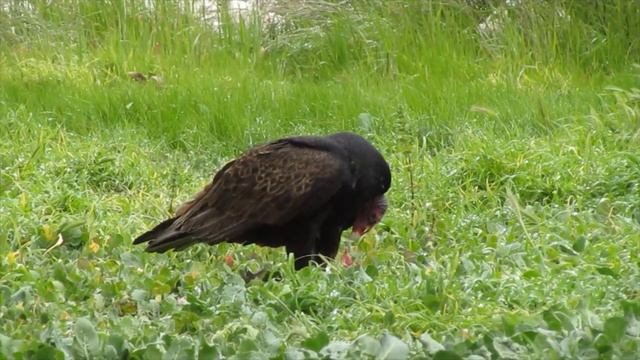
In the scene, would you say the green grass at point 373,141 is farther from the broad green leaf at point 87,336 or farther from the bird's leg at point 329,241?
the bird's leg at point 329,241

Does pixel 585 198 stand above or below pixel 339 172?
below

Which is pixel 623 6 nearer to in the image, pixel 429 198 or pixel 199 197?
pixel 429 198

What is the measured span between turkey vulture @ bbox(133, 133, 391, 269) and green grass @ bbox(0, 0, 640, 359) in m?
0.15

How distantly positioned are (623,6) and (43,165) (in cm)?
410

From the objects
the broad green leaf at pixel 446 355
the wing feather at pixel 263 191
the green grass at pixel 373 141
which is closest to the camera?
the broad green leaf at pixel 446 355

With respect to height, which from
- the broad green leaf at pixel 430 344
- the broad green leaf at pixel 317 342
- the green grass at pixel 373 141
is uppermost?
the broad green leaf at pixel 317 342

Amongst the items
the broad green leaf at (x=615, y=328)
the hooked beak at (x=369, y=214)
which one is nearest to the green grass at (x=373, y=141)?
the broad green leaf at (x=615, y=328)

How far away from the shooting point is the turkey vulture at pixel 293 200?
5625 mm

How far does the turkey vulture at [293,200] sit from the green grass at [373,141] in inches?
5.8

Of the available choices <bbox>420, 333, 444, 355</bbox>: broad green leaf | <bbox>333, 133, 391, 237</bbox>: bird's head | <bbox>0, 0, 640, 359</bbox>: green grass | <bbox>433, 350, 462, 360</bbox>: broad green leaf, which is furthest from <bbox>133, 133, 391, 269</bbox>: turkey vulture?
<bbox>433, 350, 462, 360</bbox>: broad green leaf

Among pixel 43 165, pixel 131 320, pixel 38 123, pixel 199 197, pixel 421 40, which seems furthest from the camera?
pixel 421 40

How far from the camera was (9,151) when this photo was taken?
295 inches

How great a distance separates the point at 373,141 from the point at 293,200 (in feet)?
7.23

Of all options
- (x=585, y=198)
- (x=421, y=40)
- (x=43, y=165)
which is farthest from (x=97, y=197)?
(x=421, y=40)
